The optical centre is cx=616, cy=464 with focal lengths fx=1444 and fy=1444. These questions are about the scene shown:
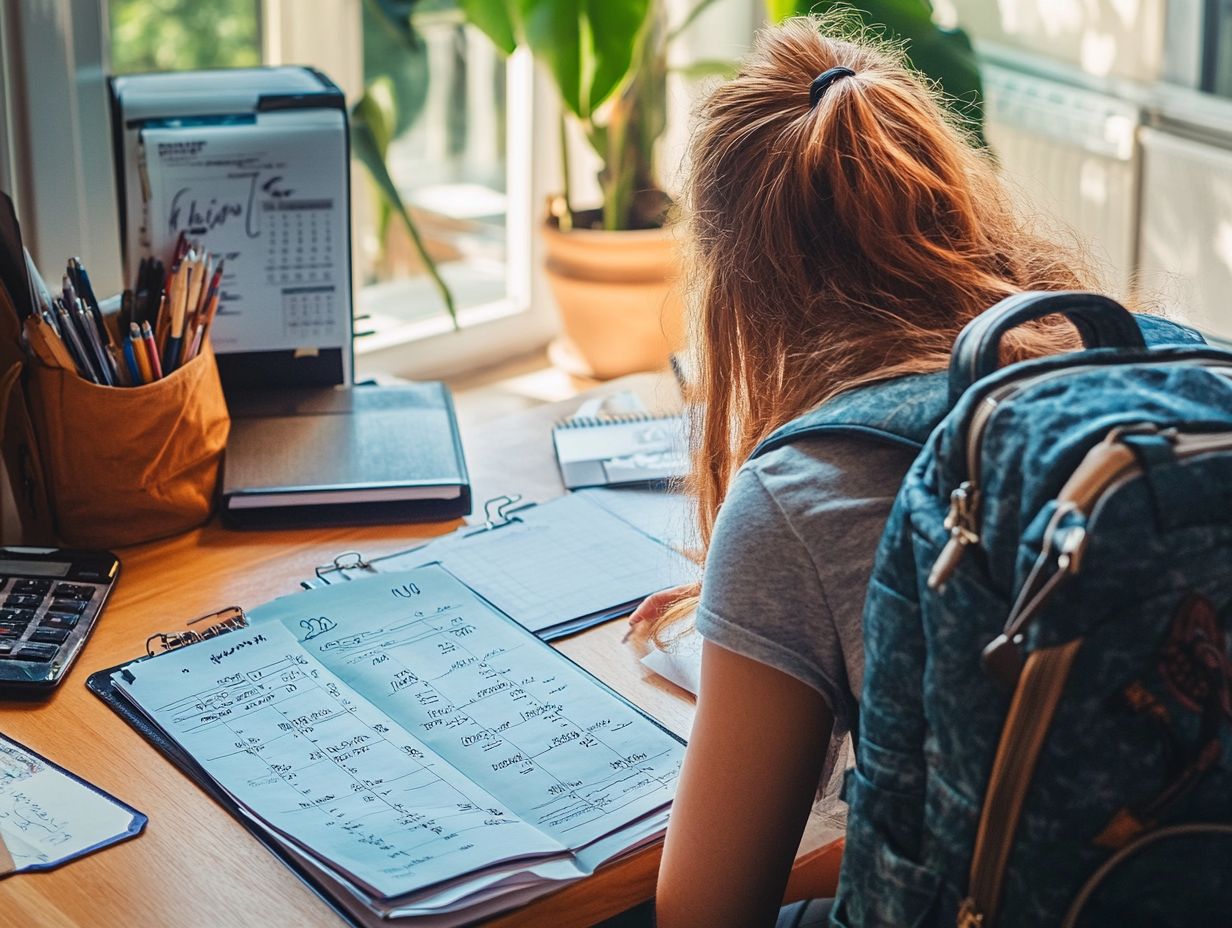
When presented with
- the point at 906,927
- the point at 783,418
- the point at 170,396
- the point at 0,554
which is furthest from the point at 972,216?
the point at 0,554

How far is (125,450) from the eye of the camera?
3.78 ft

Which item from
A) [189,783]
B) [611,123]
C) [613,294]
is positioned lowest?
[189,783]

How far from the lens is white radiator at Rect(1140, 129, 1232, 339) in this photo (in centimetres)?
213

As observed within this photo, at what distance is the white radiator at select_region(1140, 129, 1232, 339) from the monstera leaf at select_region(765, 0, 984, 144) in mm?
572

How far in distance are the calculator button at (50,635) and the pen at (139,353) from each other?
0.22m

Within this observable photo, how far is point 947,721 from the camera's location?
67 cm

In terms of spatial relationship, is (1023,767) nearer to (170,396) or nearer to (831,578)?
(831,578)

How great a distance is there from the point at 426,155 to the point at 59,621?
1328 millimetres

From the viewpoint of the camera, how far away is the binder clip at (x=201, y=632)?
1041 mm

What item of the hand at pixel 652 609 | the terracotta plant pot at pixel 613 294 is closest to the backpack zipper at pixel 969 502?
the hand at pixel 652 609

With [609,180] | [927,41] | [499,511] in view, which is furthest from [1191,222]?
[499,511]

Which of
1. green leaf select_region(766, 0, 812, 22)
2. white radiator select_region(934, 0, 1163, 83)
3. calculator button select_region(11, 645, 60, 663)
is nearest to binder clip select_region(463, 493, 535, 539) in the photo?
calculator button select_region(11, 645, 60, 663)

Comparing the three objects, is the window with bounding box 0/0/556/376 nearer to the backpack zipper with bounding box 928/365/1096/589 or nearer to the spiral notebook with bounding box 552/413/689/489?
the spiral notebook with bounding box 552/413/689/489

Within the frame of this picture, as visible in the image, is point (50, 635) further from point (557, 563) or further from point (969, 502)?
point (969, 502)
